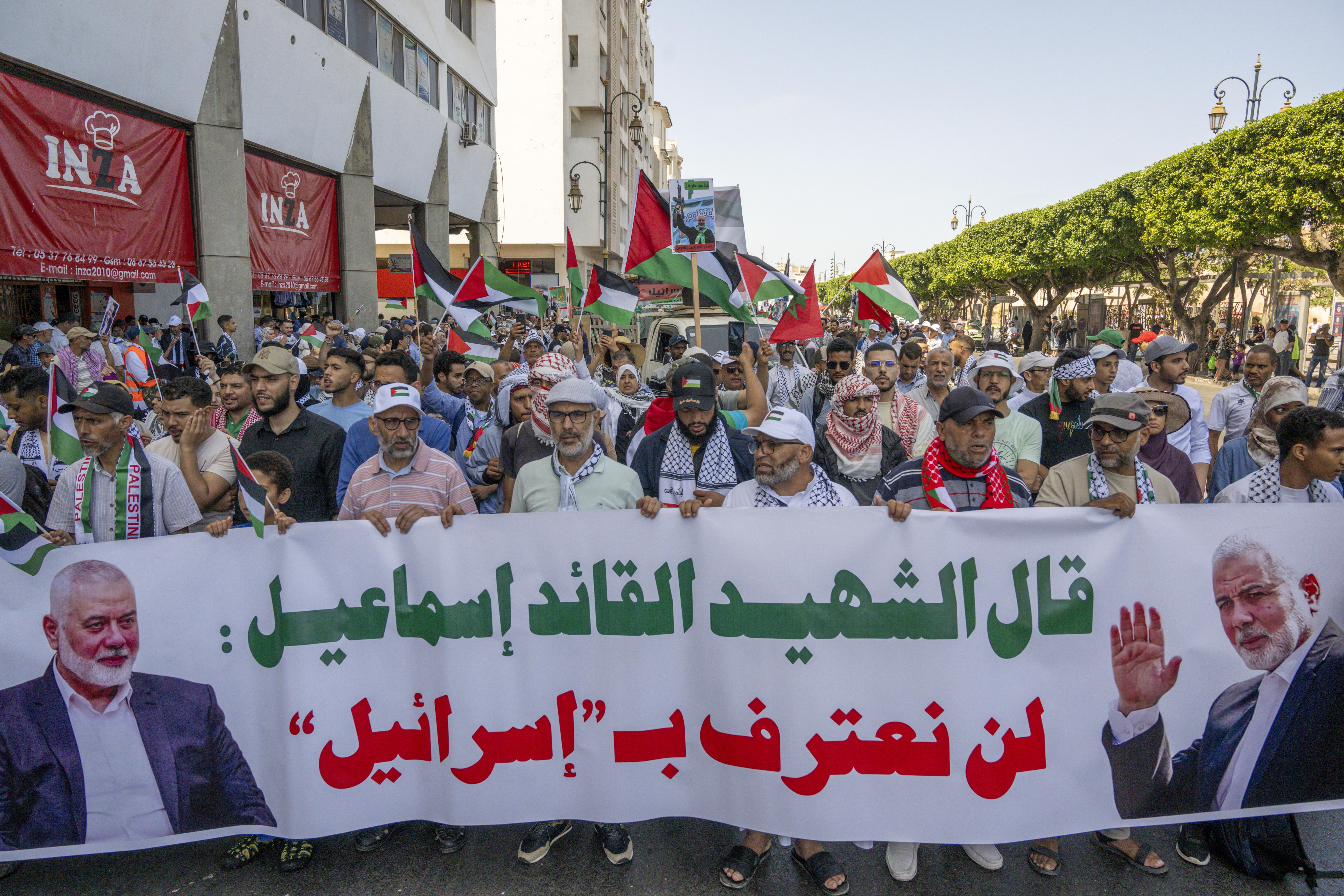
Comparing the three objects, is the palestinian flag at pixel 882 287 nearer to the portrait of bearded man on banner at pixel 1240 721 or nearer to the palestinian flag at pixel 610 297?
the palestinian flag at pixel 610 297

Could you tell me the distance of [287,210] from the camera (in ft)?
60.3

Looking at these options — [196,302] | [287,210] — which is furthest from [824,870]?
[287,210]

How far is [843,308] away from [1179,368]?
1994 inches

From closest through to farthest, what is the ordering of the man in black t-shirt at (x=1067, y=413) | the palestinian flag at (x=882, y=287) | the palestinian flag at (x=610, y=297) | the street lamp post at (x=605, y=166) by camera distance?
the man in black t-shirt at (x=1067, y=413), the palestinian flag at (x=610, y=297), the palestinian flag at (x=882, y=287), the street lamp post at (x=605, y=166)

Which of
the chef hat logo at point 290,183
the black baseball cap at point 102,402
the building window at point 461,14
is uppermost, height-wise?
the building window at point 461,14

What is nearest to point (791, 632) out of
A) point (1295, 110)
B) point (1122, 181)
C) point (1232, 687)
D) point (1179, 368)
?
point (1232, 687)

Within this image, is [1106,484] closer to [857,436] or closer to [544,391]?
[857,436]

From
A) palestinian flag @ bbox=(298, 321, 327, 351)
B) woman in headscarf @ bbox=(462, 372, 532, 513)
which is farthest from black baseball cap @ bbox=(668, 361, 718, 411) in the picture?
palestinian flag @ bbox=(298, 321, 327, 351)

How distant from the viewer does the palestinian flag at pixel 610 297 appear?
860 centimetres

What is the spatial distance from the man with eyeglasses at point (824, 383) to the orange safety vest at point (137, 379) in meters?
7.49

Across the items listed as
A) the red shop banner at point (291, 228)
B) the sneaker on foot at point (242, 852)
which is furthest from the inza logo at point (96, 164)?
the sneaker on foot at point (242, 852)

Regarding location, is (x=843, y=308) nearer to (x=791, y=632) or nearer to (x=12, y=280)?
(x=12, y=280)

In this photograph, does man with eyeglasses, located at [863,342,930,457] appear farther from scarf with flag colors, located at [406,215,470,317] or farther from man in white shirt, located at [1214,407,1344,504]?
scarf with flag colors, located at [406,215,470,317]

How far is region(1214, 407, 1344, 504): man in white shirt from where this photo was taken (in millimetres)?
3348
